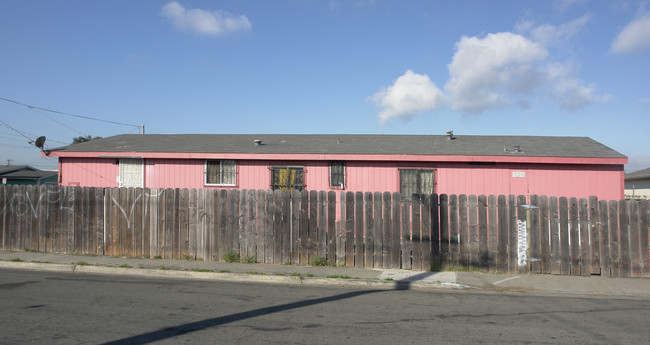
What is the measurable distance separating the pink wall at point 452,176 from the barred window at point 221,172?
0.61 ft

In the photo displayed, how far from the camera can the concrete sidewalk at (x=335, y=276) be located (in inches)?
338

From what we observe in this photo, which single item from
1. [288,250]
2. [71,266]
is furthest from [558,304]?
[71,266]

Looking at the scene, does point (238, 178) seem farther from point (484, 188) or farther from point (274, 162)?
point (484, 188)

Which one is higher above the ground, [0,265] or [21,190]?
[21,190]

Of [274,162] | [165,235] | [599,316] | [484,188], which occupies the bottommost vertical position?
[599,316]

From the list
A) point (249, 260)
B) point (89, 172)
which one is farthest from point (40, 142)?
point (249, 260)

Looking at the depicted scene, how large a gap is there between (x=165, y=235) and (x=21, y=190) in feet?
14.9

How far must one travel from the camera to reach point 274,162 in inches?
608

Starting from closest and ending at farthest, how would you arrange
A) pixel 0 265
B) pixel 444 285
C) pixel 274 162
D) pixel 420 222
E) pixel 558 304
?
pixel 558 304
pixel 444 285
pixel 420 222
pixel 0 265
pixel 274 162

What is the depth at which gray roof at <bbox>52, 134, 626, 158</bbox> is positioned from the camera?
14.8 m

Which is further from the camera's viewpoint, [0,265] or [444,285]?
[0,265]

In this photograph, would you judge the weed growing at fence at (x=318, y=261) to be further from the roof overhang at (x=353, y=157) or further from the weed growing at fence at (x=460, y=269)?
the roof overhang at (x=353, y=157)

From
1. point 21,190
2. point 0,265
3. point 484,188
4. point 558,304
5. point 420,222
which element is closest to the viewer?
point 558,304

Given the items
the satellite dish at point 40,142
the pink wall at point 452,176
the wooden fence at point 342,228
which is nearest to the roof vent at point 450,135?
the pink wall at point 452,176
